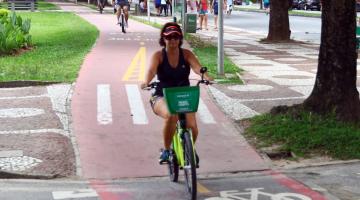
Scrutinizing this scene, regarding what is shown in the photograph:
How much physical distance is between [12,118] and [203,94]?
139 inches

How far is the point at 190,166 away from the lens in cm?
565

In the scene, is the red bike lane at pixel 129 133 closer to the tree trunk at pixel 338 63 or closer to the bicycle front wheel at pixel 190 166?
the bicycle front wheel at pixel 190 166

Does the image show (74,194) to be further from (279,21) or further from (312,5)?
(312,5)

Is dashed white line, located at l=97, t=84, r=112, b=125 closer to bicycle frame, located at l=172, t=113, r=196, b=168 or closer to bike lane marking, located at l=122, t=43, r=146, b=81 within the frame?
bike lane marking, located at l=122, t=43, r=146, b=81

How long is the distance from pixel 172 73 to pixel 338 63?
9.97 feet

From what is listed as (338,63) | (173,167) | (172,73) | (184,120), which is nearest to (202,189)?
(173,167)

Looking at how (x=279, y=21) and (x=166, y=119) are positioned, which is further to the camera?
(x=279, y=21)

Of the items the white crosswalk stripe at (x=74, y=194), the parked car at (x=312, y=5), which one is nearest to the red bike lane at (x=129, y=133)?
the white crosswalk stripe at (x=74, y=194)

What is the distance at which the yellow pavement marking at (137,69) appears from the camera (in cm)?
1274

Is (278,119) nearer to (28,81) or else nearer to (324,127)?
(324,127)

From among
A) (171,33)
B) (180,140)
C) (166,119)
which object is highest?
(171,33)

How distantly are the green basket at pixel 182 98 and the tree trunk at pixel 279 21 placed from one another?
16.7 meters

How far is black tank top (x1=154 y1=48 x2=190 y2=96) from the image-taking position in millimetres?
6199

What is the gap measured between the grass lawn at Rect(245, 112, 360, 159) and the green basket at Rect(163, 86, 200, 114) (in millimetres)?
2348
